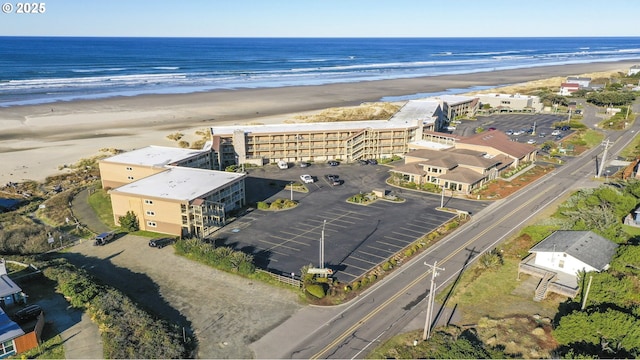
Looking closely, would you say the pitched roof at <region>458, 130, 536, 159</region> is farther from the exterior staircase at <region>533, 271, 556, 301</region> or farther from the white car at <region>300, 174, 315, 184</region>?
the exterior staircase at <region>533, 271, 556, 301</region>

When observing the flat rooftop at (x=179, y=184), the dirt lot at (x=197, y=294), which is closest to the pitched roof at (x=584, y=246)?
the dirt lot at (x=197, y=294)

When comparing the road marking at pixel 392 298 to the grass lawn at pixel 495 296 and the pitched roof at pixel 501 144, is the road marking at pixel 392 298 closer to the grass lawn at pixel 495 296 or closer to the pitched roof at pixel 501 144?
the grass lawn at pixel 495 296

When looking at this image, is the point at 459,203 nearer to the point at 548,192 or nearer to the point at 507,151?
the point at 548,192

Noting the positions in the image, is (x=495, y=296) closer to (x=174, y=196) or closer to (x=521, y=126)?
(x=174, y=196)

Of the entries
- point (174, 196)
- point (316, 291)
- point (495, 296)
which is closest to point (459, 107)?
point (495, 296)

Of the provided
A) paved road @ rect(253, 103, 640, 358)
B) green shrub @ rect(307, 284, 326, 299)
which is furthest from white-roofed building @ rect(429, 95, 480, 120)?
green shrub @ rect(307, 284, 326, 299)

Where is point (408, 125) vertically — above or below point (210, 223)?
above

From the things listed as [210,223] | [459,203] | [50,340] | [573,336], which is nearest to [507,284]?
[573,336]
